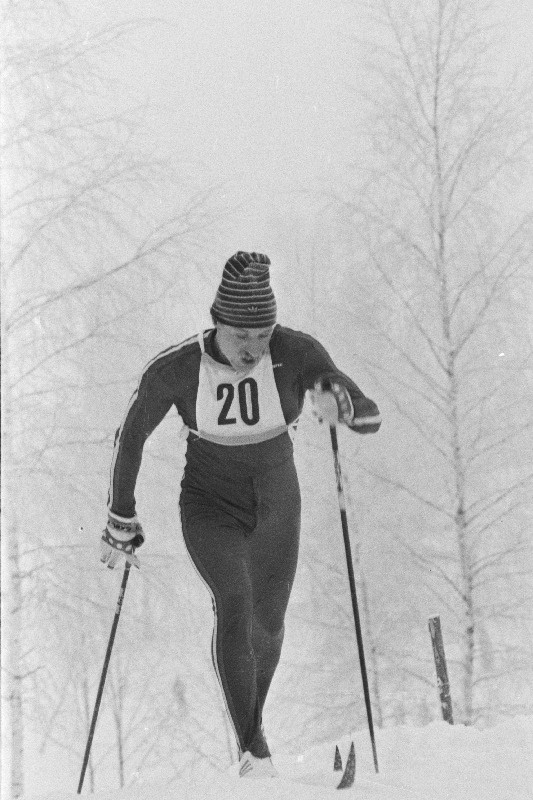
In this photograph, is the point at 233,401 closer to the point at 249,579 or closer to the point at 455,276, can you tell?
the point at 249,579

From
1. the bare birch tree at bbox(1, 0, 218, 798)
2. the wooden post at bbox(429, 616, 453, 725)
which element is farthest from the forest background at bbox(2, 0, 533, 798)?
→ the wooden post at bbox(429, 616, 453, 725)

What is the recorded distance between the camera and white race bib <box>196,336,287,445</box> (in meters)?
2.53

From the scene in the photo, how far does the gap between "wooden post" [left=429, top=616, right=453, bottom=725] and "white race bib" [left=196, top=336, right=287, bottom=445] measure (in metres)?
1.67

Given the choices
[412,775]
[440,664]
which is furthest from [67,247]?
[412,775]

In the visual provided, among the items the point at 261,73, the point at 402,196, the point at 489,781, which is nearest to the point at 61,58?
the point at 261,73

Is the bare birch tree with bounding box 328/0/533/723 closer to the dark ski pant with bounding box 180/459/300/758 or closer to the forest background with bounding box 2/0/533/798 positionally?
the forest background with bounding box 2/0/533/798

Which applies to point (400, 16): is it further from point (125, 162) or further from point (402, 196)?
point (125, 162)

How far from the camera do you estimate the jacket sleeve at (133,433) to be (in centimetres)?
253

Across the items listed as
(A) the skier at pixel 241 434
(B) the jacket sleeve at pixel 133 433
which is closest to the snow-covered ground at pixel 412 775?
(A) the skier at pixel 241 434

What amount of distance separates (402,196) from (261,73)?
3.23ft

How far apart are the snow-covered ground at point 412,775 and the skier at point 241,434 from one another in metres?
0.30

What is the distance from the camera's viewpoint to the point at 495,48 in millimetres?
5070

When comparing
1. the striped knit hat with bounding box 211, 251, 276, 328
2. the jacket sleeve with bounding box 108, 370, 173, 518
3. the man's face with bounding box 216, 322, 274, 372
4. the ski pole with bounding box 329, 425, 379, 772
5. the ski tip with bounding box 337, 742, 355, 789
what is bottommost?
the ski tip with bounding box 337, 742, 355, 789

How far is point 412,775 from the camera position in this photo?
234 cm
